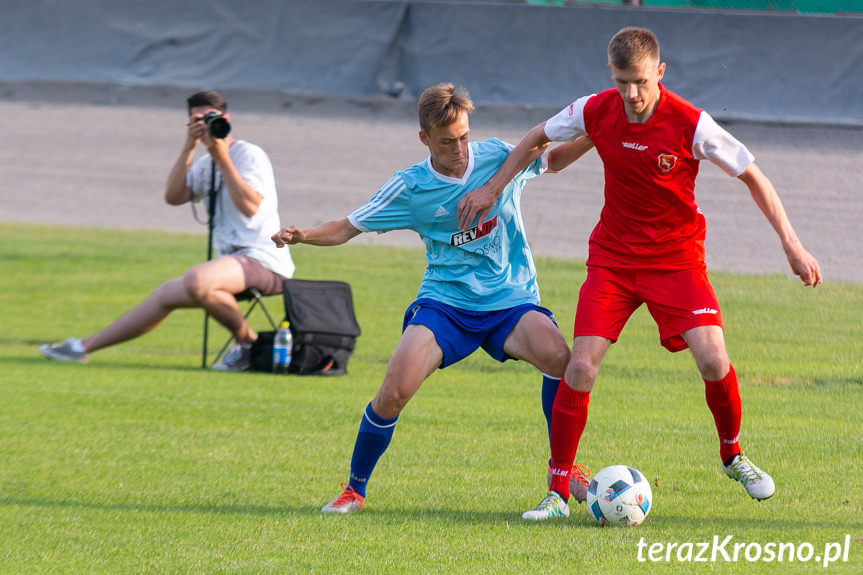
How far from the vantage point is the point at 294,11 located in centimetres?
1638

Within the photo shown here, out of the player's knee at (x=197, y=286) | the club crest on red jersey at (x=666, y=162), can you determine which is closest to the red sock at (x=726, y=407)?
the club crest on red jersey at (x=666, y=162)

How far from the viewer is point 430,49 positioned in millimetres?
15188

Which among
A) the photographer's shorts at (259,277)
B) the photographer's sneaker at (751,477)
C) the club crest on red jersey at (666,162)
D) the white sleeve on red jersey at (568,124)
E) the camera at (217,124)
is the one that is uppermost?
the camera at (217,124)

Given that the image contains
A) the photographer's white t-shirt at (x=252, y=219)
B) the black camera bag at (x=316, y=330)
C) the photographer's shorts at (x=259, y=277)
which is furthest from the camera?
the photographer's white t-shirt at (x=252, y=219)

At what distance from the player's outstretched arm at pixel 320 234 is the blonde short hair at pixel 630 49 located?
4.32ft

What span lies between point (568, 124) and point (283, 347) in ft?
13.3

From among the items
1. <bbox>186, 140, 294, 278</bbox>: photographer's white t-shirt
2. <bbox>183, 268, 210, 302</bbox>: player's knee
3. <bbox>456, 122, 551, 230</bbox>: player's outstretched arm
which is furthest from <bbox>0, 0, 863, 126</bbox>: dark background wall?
<bbox>456, 122, 551, 230</bbox>: player's outstretched arm

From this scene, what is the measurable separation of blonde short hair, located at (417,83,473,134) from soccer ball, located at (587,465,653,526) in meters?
1.59

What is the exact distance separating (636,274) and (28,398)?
4437mm

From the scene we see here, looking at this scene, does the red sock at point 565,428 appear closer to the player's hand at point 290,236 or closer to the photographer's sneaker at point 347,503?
the photographer's sneaker at point 347,503

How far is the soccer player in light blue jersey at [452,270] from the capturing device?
186 inches

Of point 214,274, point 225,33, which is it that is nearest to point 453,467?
point 214,274

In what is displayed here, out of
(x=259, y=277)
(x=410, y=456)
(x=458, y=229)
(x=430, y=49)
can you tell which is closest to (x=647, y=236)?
(x=458, y=229)

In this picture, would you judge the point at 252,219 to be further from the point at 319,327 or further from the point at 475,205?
the point at 475,205
